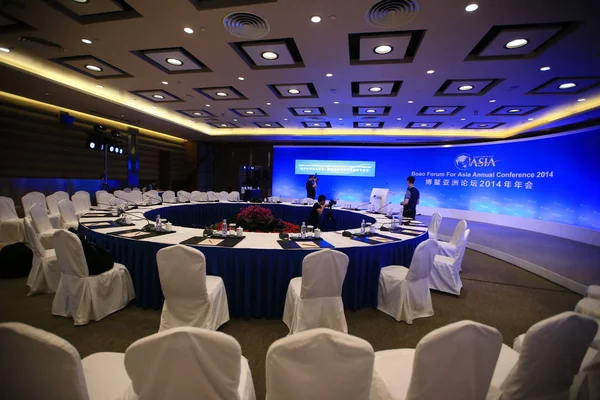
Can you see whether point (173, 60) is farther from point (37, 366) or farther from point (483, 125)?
point (483, 125)

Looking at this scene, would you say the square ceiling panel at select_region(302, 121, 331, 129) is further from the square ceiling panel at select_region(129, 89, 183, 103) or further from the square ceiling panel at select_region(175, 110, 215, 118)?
the square ceiling panel at select_region(129, 89, 183, 103)

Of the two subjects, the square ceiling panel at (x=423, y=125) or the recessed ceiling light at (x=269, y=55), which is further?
the square ceiling panel at (x=423, y=125)

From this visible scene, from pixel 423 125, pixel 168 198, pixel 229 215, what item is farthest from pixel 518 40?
pixel 168 198

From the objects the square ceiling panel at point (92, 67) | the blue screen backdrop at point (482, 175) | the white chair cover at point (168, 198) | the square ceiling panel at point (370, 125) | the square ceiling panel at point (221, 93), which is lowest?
the white chair cover at point (168, 198)

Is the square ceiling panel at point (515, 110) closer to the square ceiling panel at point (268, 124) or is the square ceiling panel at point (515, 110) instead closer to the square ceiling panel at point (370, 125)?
the square ceiling panel at point (370, 125)

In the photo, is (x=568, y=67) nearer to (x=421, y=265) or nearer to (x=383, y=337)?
(x=421, y=265)

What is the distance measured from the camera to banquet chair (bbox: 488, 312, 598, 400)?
4.26 ft

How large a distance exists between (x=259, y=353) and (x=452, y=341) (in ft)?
6.01

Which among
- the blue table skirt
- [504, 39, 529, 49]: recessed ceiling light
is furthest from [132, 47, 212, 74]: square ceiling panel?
[504, 39, 529, 49]: recessed ceiling light

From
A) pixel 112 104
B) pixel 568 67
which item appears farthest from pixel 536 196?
pixel 112 104

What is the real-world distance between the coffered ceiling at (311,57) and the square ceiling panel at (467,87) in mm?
38

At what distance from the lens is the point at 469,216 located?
11.4 m

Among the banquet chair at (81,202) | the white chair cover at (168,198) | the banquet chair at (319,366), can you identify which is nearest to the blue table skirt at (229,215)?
the white chair cover at (168,198)

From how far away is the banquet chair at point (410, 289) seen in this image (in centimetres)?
311
